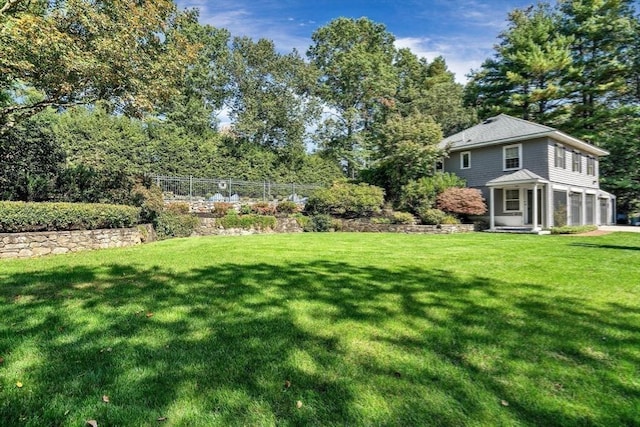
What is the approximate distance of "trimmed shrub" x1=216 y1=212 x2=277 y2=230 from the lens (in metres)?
15.4

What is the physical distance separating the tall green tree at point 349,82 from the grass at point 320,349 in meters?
26.7

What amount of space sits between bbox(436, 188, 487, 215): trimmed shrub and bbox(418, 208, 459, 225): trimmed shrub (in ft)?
2.18

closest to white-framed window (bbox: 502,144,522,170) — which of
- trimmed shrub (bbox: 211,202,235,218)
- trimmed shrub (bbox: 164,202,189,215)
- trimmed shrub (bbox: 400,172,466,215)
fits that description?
trimmed shrub (bbox: 400,172,466,215)

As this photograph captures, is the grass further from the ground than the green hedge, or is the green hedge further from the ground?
the green hedge

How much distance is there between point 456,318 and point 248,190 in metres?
16.9

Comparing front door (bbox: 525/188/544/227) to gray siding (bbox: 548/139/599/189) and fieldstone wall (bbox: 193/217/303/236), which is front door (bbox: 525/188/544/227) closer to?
gray siding (bbox: 548/139/599/189)

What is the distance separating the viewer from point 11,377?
2.49 meters

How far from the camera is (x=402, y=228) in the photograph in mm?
16375

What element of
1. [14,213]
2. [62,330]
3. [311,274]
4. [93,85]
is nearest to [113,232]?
[14,213]

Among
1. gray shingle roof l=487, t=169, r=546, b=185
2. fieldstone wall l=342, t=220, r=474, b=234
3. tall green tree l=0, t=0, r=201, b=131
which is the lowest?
fieldstone wall l=342, t=220, r=474, b=234

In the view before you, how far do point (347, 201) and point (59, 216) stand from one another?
1157cm

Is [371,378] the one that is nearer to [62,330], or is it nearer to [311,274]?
[62,330]

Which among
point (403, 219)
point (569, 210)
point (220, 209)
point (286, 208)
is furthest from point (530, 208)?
point (220, 209)

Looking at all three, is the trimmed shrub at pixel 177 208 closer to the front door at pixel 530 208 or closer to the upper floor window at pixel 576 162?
the front door at pixel 530 208
